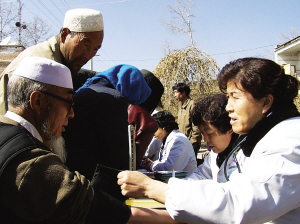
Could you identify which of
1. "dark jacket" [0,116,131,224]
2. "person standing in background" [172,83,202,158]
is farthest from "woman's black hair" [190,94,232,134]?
"person standing in background" [172,83,202,158]

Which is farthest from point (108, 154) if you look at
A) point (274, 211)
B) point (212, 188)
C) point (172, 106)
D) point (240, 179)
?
point (172, 106)

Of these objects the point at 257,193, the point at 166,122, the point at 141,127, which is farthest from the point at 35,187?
the point at 166,122

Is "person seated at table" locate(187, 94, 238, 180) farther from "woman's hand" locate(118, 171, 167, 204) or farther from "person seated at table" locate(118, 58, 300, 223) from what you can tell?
"woman's hand" locate(118, 171, 167, 204)

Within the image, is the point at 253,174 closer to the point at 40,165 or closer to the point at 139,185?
the point at 139,185

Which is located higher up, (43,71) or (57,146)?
(43,71)

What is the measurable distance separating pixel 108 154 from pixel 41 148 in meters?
0.59

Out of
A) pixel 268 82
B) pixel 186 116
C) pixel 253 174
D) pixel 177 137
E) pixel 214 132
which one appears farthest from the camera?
pixel 186 116

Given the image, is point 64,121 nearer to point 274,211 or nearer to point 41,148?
point 41,148

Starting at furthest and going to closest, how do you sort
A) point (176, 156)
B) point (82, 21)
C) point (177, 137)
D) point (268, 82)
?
point (177, 137) → point (176, 156) → point (82, 21) → point (268, 82)

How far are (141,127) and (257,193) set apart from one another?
1.52m

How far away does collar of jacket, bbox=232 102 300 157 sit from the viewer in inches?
54.2

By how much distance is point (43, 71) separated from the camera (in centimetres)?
135

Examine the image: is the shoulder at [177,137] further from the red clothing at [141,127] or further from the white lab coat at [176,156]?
the red clothing at [141,127]

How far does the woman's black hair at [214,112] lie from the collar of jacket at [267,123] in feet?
2.52
